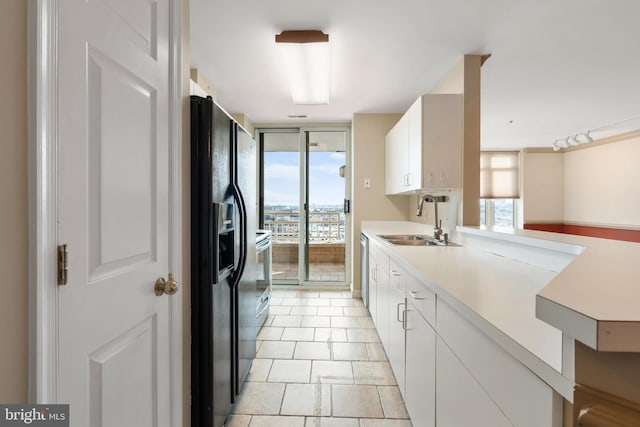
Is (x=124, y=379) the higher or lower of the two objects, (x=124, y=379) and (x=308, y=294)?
the higher

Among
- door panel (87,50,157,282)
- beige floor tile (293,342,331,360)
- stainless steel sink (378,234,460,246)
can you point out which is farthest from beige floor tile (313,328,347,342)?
door panel (87,50,157,282)

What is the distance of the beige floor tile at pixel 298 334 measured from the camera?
9.25 feet

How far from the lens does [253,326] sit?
2.27 metres

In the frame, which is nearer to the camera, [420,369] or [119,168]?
[119,168]

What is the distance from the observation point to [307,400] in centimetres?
193

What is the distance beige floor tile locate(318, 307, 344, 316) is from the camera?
346cm

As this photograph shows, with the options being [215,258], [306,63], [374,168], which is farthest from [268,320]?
[306,63]

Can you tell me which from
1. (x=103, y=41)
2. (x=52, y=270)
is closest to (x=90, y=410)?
(x=52, y=270)

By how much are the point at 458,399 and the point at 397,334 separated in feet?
3.07

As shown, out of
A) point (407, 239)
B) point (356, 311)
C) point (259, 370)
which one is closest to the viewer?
point (259, 370)

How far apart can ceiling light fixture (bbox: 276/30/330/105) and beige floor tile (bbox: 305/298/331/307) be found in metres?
2.45

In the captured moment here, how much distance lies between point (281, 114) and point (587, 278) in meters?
3.92

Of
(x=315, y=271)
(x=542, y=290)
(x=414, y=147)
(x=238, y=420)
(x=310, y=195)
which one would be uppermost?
(x=414, y=147)
